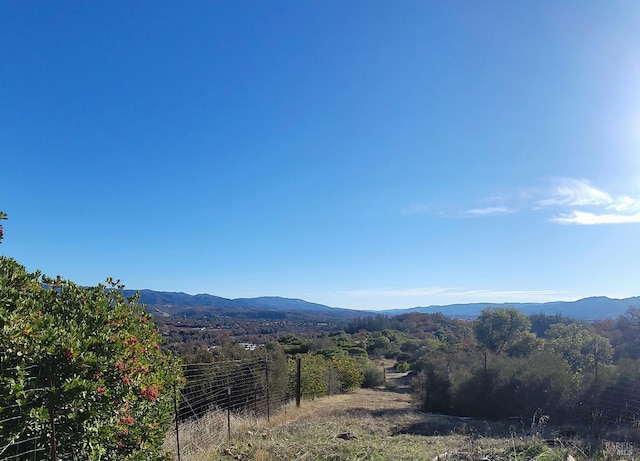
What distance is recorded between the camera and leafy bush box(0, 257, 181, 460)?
269 centimetres

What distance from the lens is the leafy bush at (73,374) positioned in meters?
2.69

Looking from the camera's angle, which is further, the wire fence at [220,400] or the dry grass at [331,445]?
the wire fence at [220,400]

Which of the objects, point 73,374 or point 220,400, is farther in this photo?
point 220,400

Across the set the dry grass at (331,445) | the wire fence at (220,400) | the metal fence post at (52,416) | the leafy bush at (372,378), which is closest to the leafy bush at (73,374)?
the metal fence post at (52,416)

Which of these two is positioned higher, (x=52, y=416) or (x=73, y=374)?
(x=73, y=374)

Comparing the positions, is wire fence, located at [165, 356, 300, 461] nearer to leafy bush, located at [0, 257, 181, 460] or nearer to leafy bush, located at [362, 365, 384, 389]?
leafy bush, located at [0, 257, 181, 460]

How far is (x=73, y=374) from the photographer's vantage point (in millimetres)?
3047

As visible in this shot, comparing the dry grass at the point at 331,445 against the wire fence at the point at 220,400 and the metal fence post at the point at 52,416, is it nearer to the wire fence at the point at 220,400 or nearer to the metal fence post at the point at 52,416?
the wire fence at the point at 220,400

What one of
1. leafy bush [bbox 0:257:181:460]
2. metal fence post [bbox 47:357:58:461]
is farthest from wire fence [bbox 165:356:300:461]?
metal fence post [bbox 47:357:58:461]

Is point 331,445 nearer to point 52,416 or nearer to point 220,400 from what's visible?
point 220,400

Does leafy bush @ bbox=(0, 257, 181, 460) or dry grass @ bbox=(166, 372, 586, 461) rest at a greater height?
leafy bush @ bbox=(0, 257, 181, 460)

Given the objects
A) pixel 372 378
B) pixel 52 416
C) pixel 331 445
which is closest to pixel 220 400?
pixel 331 445

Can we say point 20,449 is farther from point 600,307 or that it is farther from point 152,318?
point 600,307

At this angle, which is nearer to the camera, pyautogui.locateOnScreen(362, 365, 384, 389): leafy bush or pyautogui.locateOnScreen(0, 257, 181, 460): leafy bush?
pyautogui.locateOnScreen(0, 257, 181, 460): leafy bush
